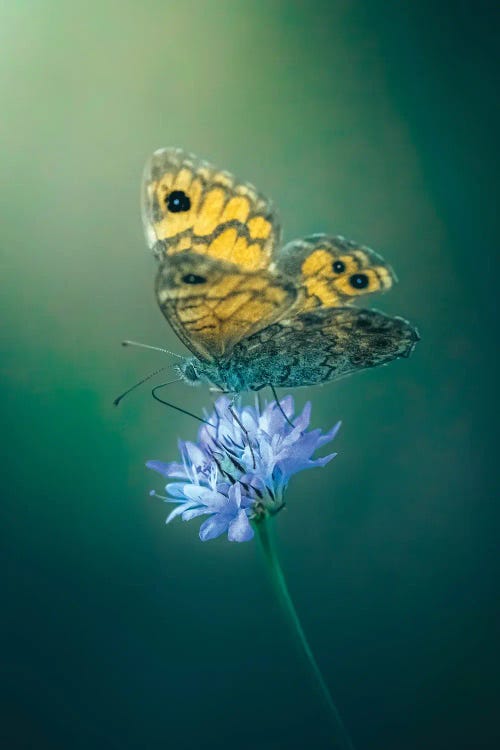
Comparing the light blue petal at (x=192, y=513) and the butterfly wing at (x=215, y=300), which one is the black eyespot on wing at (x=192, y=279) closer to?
the butterfly wing at (x=215, y=300)

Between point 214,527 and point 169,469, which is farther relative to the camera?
point 169,469

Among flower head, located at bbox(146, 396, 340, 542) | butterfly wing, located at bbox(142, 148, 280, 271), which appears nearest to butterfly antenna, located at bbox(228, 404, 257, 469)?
flower head, located at bbox(146, 396, 340, 542)

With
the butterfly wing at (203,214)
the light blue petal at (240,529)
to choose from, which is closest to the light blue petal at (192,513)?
the light blue petal at (240,529)

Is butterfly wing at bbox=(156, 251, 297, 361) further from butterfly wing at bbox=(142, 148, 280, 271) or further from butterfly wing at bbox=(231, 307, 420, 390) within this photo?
butterfly wing at bbox=(142, 148, 280, 271)

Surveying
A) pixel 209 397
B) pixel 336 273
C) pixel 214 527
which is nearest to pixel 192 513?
pixel 214 527

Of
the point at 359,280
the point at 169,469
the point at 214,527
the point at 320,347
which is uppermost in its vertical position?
the point at 359,280

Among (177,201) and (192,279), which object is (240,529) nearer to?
(192,279)

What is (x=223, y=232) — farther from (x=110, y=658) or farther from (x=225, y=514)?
(x=110, y=658)
